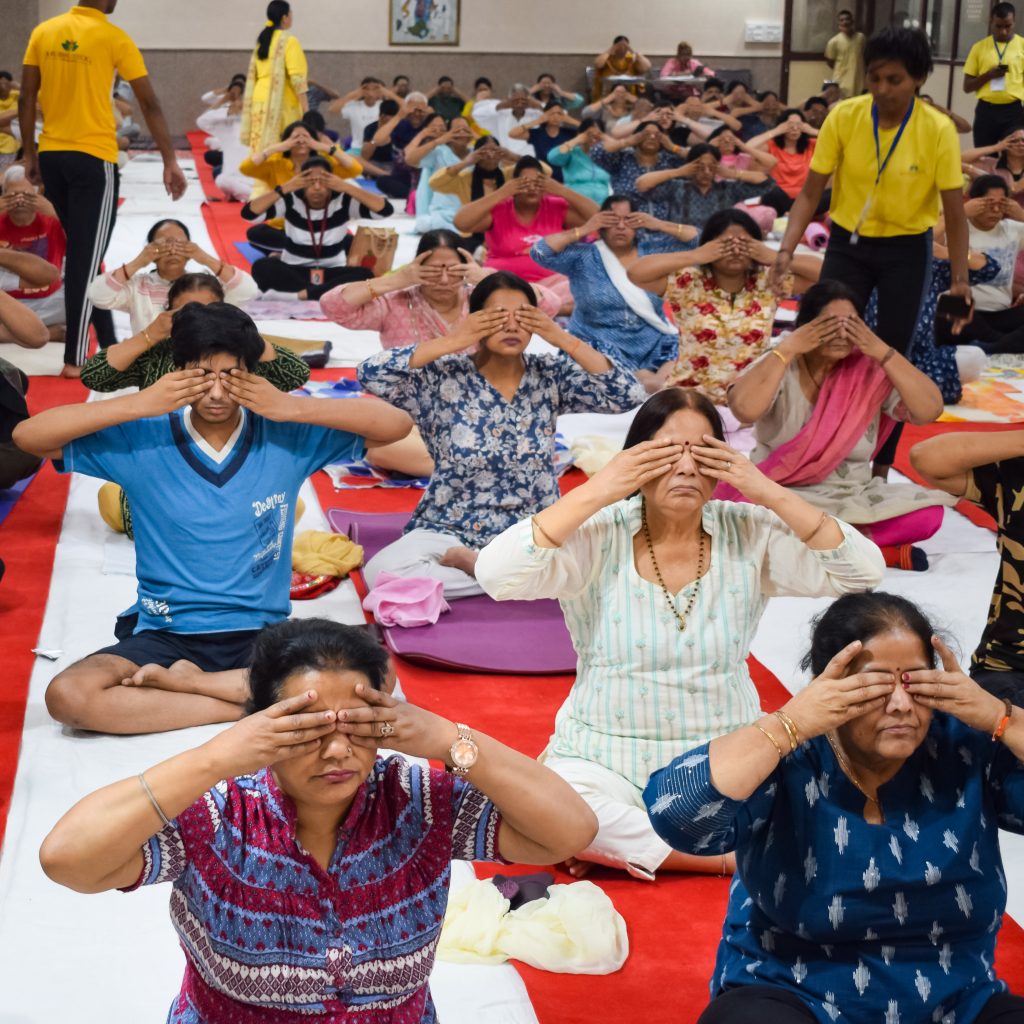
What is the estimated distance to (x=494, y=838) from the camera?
1.85 m

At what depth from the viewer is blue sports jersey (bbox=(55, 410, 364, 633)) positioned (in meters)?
3.33

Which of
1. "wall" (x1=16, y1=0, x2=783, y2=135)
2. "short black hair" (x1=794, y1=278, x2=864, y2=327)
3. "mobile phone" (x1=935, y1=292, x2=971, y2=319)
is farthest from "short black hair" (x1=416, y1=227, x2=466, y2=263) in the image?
"wall" (x1=16, y1=0, x2=783, y2=135)

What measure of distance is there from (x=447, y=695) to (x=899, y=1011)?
1.72 meters

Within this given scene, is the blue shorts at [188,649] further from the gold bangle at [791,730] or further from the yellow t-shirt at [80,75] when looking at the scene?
the yellow t-shirt at [80,75]

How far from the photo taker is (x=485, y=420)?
4.06m

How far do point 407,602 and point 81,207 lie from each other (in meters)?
3.05

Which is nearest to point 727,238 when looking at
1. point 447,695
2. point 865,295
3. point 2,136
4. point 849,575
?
point 865,295

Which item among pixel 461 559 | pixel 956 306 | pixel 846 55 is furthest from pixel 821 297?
pixel 846 55

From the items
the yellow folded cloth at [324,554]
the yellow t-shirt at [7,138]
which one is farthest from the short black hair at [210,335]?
the yellow t-shirt at [7,138]

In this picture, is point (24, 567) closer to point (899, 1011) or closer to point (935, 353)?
point (899, 1011)

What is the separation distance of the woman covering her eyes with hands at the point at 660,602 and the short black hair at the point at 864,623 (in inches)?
24.1

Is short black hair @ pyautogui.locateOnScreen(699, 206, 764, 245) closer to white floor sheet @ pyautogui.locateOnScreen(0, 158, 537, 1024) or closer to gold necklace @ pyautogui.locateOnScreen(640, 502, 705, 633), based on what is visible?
white floor sheet @ pyautogui.locateOnScreen(0, 158, 537, 1024)

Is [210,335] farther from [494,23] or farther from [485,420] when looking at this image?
[494,23]

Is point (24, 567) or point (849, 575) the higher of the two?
point (849, 575)
